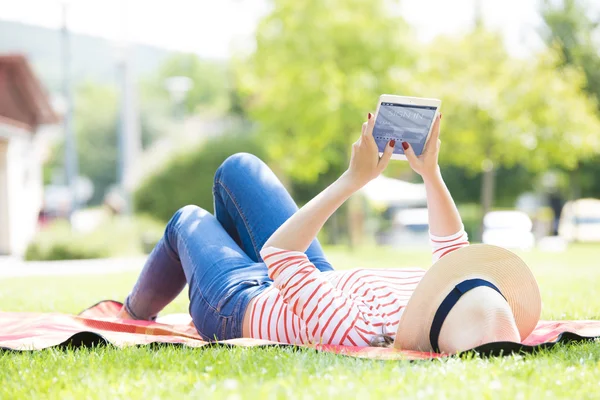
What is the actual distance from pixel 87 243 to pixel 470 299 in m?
14.4

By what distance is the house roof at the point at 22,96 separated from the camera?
794 inches

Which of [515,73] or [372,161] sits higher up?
[515,73]

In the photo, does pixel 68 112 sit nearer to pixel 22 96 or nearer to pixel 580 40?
pixel 22 96

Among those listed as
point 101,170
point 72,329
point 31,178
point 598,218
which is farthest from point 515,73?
point 101,170

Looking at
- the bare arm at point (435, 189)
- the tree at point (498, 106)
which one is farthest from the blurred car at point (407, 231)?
the bare arm at point (435, 189)

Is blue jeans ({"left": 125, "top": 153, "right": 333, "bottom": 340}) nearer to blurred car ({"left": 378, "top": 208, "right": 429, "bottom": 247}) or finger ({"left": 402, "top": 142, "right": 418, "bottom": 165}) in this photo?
finger ({"left": 402, "top": 142, "right": 418, "bottom": 165})

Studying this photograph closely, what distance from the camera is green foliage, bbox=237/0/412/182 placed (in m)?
17.7

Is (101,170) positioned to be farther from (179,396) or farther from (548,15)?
(179,396)

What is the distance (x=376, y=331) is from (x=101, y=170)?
69.4 metres

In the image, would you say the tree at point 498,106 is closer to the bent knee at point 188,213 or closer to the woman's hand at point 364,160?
the bent knee at point 188,213

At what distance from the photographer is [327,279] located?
10.6ft

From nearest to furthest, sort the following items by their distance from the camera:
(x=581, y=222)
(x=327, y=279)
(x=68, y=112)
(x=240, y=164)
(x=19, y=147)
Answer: (x=327, y=279) → (x=240, y=164) → (x=68, y=112) → (x=19, y=147) → (x=581, y=222)

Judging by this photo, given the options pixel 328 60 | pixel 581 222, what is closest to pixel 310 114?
pixel 328 60

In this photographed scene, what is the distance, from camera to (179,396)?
227 centimetres
